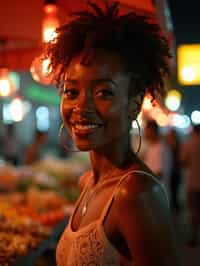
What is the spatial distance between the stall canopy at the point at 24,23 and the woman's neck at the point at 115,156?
1.62m

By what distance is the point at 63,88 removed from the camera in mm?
1913

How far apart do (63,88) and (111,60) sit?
236 millimetres

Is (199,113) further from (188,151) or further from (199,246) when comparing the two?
(199,246)

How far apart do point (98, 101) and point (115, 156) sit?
0.24 metres

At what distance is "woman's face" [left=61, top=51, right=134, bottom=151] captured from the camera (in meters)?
1.75

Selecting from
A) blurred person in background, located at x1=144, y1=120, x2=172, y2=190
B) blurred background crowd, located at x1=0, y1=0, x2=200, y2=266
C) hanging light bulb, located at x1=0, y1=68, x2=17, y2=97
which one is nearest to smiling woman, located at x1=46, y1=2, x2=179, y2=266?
blurred background crowd, located at x1=0, y1=0, x2=200, y2=266

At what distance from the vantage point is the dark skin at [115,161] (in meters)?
1.59

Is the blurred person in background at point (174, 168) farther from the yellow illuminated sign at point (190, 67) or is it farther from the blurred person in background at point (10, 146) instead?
the yellow illuminated sign at point (190, 67)

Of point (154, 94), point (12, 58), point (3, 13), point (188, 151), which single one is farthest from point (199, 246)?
point (154, 94)

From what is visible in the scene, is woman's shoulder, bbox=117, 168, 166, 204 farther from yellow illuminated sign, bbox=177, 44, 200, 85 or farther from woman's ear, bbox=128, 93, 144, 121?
yellow illuminated sign, bbox=177, 44, 200, 85

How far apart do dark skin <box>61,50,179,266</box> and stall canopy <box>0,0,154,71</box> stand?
1.58 metres

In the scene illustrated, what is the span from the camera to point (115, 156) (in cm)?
187

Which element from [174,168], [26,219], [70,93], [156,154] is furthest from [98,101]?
[174,168]

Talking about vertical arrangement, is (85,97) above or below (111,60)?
below
